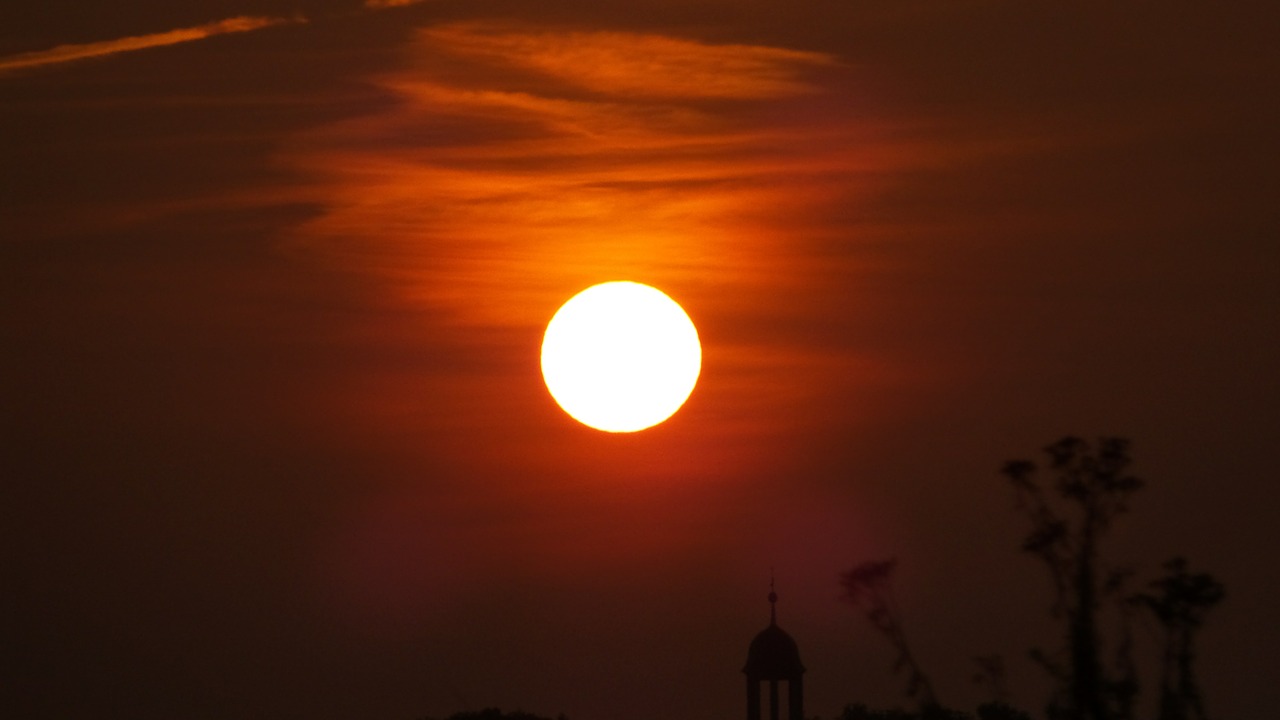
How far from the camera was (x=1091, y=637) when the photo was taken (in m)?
26.7

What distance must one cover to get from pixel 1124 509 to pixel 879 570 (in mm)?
3154

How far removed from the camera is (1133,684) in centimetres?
2614

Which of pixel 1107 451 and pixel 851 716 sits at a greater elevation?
pixel 851 716

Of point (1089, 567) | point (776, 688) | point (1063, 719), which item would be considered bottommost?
point (1063, 719)

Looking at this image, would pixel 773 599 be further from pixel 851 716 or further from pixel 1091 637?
pixel 1091 637

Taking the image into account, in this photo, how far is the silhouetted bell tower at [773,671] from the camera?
241 feet

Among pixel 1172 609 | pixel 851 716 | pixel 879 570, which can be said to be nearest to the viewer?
pixel 1172 609

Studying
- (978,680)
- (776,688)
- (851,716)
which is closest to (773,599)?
(776,688)

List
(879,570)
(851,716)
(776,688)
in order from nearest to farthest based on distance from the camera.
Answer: (879,570) → (776,688) → (851,716)

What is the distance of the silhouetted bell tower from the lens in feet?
241

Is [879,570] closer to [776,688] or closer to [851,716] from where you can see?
[776,688]

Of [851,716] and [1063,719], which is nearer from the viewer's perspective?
[1063,719]

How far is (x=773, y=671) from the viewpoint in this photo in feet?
241

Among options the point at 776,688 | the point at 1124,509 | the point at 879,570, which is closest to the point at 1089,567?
the point at 1124,509
